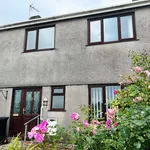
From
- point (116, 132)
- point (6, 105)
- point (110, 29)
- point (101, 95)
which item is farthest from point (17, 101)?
point (116, 132)

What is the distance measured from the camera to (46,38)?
1042 cm

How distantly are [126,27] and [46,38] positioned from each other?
4.90 m

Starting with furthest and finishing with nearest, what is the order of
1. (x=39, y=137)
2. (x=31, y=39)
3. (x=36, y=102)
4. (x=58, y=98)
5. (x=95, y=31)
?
(x=31, y=39) < (x=36, y=102) < (x=95, y=31) < (x=58, y=98) < (x=39, y=137)

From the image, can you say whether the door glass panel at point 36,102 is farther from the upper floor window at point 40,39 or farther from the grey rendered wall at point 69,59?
the upper floor window at point 40,39

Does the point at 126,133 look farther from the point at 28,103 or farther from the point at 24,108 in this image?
the point at 24,108

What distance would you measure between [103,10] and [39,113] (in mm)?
6951

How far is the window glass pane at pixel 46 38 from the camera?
33.7 feet

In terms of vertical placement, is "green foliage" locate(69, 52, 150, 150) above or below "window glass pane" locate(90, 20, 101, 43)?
below

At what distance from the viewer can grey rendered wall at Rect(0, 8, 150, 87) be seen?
28.2 feet

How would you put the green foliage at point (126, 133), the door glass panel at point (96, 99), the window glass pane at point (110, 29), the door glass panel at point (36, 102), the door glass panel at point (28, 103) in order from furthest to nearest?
1. the door glass panel at point (28, 103)
2. the door glass panel at point (36, 102)
3. the window glass pane at point (110, 29)
4. the door glass panel at point (96, 99)
5. the green foliage at point (126, 133)

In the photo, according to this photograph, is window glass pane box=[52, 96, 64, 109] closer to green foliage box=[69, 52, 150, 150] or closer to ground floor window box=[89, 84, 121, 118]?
ground floor window box=[89, 84, 121, 118]

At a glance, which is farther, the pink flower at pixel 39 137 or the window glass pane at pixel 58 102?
the window glass pane at pixel 58 102

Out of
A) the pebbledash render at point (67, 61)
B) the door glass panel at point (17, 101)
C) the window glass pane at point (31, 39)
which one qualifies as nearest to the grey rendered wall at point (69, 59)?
the pebbledash render at point (67, 61)

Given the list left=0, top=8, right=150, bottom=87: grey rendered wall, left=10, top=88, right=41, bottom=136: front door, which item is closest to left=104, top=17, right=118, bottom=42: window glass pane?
left=0, top=8, right=150, bottom=87: grey rendered wall
